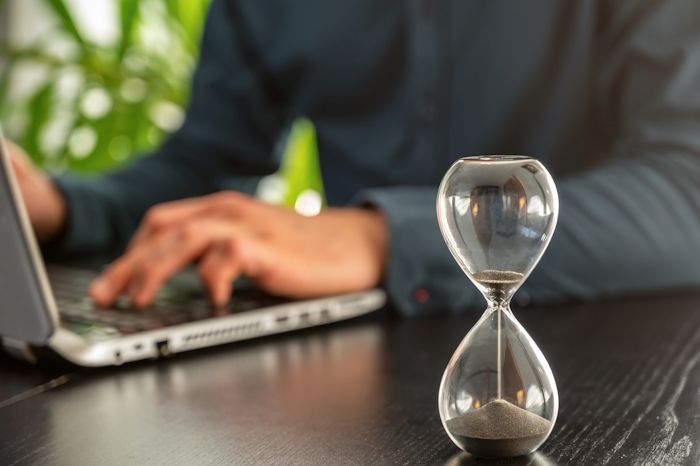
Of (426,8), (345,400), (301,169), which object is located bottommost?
(301,169)

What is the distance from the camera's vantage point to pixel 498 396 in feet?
1.64

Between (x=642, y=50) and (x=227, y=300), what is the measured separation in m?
0.58

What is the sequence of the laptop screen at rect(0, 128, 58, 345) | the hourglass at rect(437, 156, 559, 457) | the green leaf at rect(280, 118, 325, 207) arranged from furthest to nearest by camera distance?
1. the green leaf at rect(280, 118, 325, 207)
2. the laptop screen at rect(0, 128, 58, 345)
3. the hourglass at rect(437, 156, 559, 457)

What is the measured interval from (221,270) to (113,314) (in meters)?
0.11

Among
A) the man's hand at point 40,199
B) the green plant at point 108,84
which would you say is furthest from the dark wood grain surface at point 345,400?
the green plant at point 108,84

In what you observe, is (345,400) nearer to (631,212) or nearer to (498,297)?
(498,297)

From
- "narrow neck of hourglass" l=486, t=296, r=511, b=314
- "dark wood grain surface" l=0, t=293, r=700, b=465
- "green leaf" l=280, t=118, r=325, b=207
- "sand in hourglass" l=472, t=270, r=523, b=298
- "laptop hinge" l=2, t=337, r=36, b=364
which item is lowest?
"green leaf" l=280, t=118, r=325, b=207

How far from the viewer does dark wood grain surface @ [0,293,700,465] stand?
0.52 meters

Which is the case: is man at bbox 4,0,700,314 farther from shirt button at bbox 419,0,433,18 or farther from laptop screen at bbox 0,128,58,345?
laptop screen at bbox 0,128,58,345

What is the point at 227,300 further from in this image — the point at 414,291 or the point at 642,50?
the point at 642,50

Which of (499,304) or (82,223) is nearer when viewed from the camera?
(499,304)

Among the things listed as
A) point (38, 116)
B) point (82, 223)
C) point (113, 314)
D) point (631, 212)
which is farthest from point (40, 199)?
point (38, 116)

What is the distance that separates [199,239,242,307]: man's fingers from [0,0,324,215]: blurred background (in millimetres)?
1215

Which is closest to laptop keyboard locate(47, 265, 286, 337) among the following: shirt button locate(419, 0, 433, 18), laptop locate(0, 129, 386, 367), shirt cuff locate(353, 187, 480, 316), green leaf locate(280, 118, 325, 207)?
laptop locate(0, 129, 386, 367)
